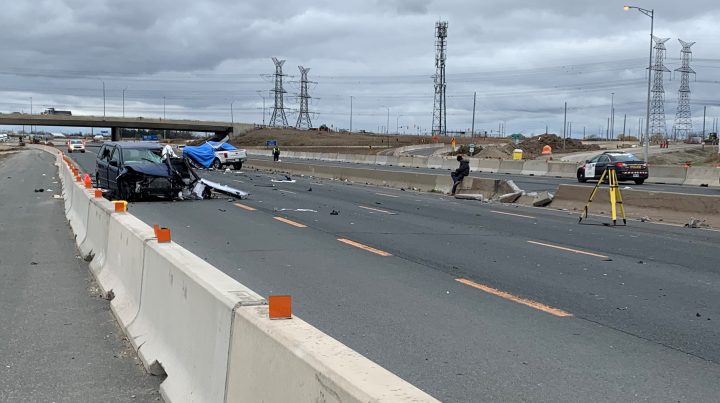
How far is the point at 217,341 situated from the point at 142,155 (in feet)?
56.6

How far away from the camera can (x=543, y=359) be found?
18.6 feet

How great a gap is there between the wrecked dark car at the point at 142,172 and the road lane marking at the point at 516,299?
43.2 feet

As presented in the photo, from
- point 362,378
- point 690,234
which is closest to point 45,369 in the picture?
point 362,378

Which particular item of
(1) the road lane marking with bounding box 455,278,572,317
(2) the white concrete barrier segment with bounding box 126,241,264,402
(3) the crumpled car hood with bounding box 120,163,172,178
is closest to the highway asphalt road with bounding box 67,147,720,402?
(1) the road lane marking with bounding box 455,278,572,317

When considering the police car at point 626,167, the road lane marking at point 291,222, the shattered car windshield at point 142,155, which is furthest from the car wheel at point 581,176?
the shattered car windshield at point 142,155

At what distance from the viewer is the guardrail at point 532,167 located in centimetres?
3194

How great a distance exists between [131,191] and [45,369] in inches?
584

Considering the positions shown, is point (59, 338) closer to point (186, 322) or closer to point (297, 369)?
point (186, 322)

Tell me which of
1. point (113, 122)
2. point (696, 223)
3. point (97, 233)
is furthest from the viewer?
point (113, 122)

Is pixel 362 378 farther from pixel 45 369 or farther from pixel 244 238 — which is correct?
pixel 244 238

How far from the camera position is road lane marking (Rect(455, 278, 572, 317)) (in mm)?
7351

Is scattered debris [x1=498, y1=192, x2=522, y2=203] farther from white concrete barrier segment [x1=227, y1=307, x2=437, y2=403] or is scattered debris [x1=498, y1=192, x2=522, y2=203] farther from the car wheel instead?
white concrete barrier segment [x1=227, y1=307, x2=437, y2=403]

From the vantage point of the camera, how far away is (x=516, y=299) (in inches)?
314

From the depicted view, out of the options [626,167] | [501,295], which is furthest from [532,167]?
[501,295]
